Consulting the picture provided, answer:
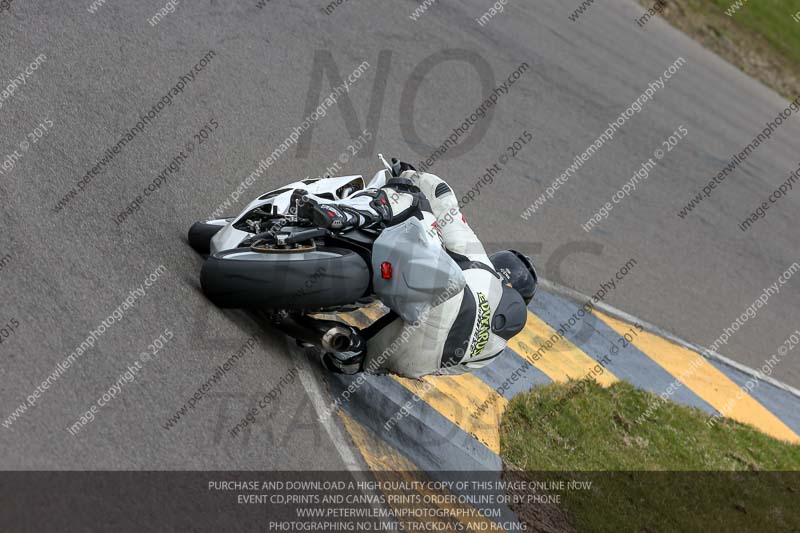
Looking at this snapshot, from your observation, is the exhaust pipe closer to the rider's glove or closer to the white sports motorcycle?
the white sports motorcycle

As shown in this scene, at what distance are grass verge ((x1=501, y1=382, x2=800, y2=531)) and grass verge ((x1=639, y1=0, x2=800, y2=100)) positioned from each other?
9.19m

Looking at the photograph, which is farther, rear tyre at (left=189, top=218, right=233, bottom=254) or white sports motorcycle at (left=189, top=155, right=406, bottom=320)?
rear tyre at (left=189, top=218, right=233, bottom=254)

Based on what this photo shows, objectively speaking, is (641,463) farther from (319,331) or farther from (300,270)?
(300,270)

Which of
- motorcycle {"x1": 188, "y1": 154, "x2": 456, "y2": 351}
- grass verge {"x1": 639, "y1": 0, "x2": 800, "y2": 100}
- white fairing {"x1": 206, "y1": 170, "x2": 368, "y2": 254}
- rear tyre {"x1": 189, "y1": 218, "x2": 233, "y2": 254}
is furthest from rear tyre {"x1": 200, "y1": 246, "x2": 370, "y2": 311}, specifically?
grass verge {"x1": 639, "y1": 0, "x2": 800, "y2": 100}

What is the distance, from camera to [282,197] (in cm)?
553

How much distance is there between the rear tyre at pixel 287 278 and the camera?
15.7 ft

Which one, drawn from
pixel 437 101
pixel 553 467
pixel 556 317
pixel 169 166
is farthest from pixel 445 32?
pixel 553 467

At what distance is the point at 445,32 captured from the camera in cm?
1102

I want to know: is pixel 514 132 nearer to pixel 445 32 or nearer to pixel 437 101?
pixel 437 101

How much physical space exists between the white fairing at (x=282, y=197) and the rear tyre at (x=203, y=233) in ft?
0.50

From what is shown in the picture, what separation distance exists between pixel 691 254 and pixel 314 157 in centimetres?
471

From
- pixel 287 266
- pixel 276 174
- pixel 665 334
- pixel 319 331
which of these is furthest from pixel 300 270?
pixel 665 334

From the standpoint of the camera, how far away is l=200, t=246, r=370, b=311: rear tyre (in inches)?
188

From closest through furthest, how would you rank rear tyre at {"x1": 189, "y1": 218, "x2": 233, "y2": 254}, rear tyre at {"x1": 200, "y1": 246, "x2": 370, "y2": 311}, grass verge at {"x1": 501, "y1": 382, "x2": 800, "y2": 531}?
rear tyre at {"x1": 200, "y1": 246, "x2": 370, "y2": 311} → rear tyre at {"x1": 189, "y1": 218, "x2": 233, "y2": 254} → grass verge at {"x1": 501, "y1": 382, "x2": 800, "y2": 531}
